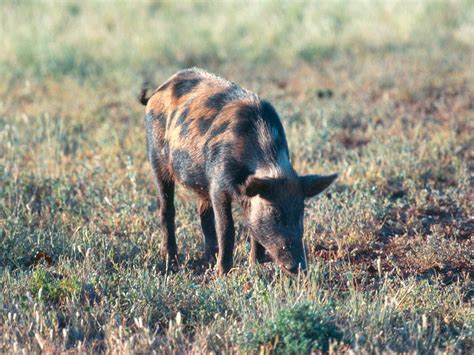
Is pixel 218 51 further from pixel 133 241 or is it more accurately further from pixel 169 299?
pixel 169 299

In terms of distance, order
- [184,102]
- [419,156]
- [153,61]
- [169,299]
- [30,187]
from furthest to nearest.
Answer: [153,61] → [419,156] → [30,187] → [184,102] → [169,299]

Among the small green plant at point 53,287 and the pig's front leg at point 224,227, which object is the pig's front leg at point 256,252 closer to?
the pig's front leg at point 224,227

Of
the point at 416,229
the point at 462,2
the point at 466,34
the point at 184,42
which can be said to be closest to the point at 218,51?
the point at 184,42

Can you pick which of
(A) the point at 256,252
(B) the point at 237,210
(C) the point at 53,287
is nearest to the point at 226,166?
(A) the point at 256,252

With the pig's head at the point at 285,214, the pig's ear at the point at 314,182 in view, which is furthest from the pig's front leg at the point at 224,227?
the pig's ear at the point at 314,182

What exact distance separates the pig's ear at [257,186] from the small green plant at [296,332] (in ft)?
2.89

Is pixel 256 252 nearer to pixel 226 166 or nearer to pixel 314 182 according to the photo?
pixel 226 166

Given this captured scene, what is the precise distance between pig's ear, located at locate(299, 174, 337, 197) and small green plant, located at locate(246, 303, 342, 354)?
38.2 inches

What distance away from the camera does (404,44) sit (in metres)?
15.1

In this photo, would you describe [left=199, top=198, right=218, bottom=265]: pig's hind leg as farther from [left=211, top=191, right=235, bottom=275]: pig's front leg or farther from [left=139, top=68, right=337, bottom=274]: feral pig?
[left=211, top=191, right=235, bottom=275]: pig's front leg

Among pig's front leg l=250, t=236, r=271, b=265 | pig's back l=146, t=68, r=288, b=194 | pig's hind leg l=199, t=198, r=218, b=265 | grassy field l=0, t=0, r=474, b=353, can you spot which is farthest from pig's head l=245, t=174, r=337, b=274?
pig's hind leg l=199, t=198, r=218, b=265

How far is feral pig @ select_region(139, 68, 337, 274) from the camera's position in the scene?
18.5 feet

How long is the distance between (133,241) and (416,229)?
245 cm

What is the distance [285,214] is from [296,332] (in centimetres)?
101
